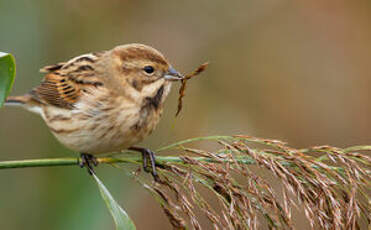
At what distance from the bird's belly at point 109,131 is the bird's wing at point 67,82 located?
309mm

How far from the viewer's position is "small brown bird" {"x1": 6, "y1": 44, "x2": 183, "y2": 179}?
11.2 feet

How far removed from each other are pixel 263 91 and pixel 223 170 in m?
2.95

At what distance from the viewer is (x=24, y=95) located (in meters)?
4.19

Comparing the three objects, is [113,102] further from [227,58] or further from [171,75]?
[227,58]

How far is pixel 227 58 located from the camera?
17.2ft

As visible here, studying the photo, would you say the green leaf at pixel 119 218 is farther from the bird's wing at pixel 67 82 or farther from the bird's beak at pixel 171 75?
Result: the bird's wing at pixel 67 82

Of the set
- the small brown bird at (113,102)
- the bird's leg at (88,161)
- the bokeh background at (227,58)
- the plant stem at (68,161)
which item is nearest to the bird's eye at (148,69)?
the small brown bird at (113,102)

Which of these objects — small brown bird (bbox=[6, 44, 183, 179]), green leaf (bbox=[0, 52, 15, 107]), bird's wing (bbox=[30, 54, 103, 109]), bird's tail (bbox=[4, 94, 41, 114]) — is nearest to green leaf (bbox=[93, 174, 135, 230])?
green leaf (bbox=[0, 52, 15, 107])

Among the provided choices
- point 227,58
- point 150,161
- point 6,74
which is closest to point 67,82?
Result: point 150,161

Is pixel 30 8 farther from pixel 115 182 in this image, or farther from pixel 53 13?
pixel 115 182

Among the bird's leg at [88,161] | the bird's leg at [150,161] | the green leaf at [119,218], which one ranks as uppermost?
the bird's leg at [150,161]

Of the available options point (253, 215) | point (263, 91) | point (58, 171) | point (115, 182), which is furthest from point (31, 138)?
point (253, 215)

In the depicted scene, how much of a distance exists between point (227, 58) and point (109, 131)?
211cm

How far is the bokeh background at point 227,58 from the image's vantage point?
445 centimetres
